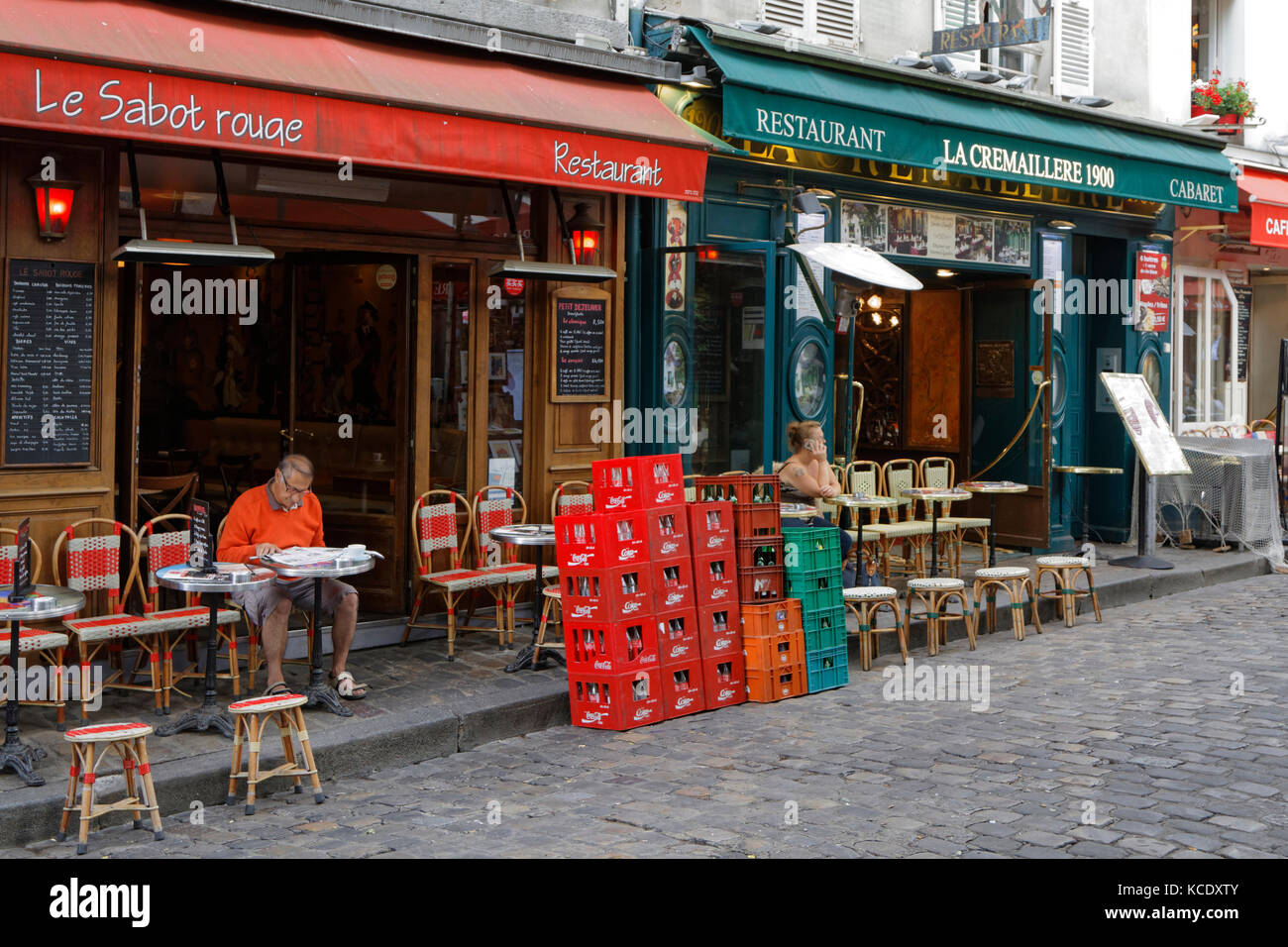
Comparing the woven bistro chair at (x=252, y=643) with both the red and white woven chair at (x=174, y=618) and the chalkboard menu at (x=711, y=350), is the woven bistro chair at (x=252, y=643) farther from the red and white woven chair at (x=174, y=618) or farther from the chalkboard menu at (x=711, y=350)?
the chalkboard menu at (x=711, y=350)

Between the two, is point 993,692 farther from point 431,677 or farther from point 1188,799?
point 431,677

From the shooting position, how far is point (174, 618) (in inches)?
277

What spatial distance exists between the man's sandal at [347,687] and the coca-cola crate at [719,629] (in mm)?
1911

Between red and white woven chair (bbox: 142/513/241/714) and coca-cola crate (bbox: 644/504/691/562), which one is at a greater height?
coca-cola crate (bbox: 644/504/691/562)

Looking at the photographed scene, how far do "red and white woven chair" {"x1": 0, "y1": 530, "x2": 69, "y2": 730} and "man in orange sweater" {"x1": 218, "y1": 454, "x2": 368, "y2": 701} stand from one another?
0.89 meters

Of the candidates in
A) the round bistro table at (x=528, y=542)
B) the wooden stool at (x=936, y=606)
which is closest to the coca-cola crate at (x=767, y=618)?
the round bistro table at (x=528, y=542)

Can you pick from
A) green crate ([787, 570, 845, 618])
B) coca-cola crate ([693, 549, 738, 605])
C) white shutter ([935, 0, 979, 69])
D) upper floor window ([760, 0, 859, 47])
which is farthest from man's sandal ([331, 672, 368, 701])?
white shutter ([935, 0, 979, 69])

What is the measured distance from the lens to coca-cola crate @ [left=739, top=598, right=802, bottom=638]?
8102 mm

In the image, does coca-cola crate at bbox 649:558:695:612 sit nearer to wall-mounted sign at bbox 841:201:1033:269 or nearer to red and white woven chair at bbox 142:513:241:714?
red and white woven chair at bbox 142:513:241:714

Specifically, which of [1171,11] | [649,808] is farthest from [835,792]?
[1171,11]

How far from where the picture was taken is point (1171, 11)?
49.8 ft

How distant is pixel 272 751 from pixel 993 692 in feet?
14.0

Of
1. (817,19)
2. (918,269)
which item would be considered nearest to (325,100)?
(817,19)

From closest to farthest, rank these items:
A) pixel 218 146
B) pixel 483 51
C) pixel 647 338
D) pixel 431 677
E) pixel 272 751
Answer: pixel 272 751
pixel 218 146
pixel 431 677
pixel 483 51
pixel 647 338
